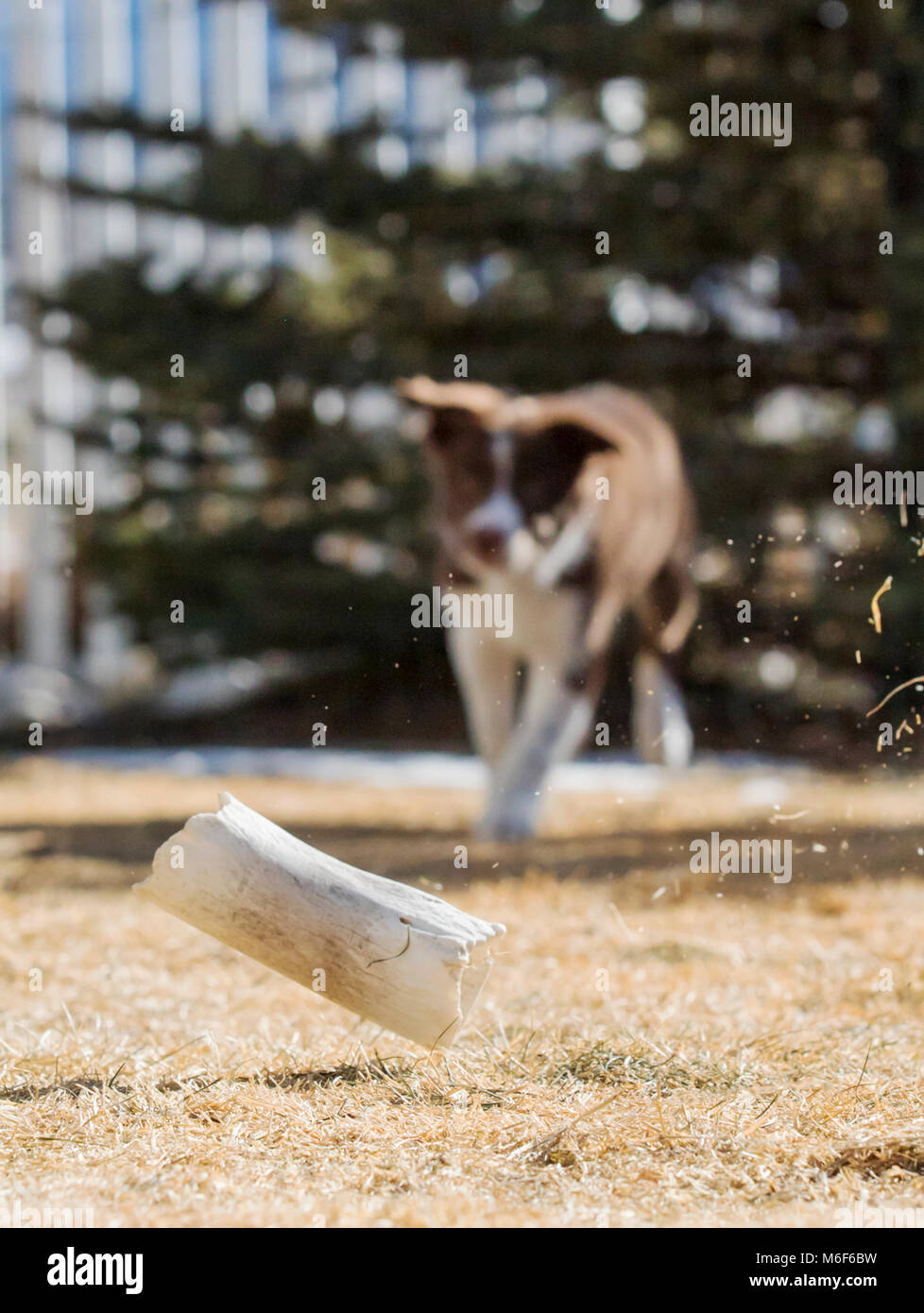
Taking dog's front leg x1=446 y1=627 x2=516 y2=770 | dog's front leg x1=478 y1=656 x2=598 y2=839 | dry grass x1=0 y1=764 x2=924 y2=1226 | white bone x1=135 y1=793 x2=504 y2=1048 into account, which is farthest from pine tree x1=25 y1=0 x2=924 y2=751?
white bone x1=135 y1=793 x2=504 y2=1048

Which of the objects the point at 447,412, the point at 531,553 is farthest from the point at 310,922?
the point at 447,412

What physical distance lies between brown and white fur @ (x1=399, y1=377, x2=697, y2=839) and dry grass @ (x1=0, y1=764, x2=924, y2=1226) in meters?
0.68

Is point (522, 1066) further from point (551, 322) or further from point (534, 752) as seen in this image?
point (551, 322)

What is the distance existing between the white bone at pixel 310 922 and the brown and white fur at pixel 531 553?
2672 mm

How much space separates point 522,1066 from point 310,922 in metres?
0.44

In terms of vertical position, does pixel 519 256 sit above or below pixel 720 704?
above

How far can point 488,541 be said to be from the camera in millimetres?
4910

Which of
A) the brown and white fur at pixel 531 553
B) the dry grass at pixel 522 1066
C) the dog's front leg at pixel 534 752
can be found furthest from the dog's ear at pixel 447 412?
the dry grass at pixel 522 1066

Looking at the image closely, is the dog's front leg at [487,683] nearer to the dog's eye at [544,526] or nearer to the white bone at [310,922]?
the dog's eye at [544,526]

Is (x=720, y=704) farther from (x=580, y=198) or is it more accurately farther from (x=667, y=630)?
(x=580, y=198)

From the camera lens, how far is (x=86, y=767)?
25.9 ft

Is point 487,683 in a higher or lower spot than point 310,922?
higher
